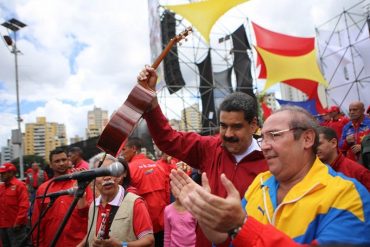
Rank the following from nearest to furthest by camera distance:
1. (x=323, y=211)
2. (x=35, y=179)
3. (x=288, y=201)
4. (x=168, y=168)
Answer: (x=323, y=211), (x=288, y=201), (x=168, y=168), (x=35, y=179)

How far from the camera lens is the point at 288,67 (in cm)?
1488

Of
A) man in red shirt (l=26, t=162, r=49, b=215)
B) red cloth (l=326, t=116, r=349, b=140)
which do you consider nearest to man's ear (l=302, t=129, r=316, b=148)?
red cloth (l=326, t=116, r=349, b=140)

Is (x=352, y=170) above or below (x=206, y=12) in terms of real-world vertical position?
below

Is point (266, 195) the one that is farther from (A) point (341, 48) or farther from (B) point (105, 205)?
(A) point (341, 48)

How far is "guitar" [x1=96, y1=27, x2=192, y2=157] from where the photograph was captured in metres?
2.42

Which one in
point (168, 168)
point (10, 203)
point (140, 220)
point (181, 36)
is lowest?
point (10, 203)

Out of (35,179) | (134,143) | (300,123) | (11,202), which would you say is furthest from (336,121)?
(35,179)

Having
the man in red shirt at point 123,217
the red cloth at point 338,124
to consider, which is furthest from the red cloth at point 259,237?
the red cloth at point 338,124

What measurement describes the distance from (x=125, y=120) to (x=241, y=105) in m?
0.86

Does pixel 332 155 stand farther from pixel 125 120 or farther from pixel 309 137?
pixel 125 120

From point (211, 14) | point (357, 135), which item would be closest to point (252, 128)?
point (357, 135)

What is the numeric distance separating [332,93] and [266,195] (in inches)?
637

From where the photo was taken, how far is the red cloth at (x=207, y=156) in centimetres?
226

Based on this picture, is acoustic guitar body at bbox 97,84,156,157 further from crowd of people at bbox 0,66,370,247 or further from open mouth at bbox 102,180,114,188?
open mouth at bbox 102,180,114,188
